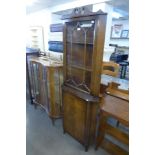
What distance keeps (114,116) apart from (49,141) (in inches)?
46.0

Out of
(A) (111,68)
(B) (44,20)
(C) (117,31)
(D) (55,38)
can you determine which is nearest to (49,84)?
(A) (111,68)

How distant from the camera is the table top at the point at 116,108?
1535mm

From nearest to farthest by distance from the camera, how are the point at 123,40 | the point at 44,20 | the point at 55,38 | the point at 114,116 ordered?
the point at 114,116 → the point at 55,38 → the point at 44,20 → the point at 123,40

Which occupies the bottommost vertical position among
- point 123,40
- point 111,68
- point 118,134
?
point 118,134

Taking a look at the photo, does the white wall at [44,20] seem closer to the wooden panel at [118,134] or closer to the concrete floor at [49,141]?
the concrete floor at [49,141]

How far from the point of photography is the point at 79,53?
1923 mm

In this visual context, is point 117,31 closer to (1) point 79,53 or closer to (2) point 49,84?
(2) point 49,84

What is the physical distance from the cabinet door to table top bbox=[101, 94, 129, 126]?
10.3 inches

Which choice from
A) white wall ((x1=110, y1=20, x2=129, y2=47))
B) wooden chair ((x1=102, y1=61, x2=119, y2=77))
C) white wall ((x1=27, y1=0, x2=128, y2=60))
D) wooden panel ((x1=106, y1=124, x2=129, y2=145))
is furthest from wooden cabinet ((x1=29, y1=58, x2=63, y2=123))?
white wall ((x1=110, y1=20, x2=129, y2=47))
